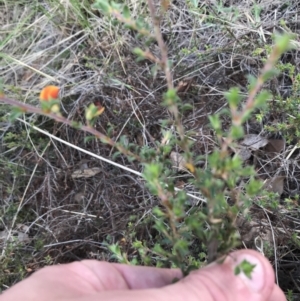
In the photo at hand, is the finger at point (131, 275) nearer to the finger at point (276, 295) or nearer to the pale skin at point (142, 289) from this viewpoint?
the pale skin at point (142, 289)

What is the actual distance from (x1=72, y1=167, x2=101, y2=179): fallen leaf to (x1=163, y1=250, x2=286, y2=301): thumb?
1.12m

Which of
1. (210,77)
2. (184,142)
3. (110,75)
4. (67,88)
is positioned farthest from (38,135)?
(184,142)

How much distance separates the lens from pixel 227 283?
107 centimetres

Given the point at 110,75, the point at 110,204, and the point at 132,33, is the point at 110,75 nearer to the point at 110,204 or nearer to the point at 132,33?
the point at 132,33

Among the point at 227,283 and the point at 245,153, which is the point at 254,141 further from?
the point at 227,283

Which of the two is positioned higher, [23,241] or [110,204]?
[110,204]

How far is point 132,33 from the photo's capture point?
2.45 meters

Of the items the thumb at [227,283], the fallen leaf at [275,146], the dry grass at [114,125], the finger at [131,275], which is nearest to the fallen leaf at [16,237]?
the dry grass at [114,125]

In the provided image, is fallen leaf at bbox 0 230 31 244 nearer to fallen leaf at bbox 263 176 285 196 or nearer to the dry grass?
the dry grass

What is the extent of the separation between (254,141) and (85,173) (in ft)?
2.39

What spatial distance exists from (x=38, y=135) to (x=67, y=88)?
0.28m

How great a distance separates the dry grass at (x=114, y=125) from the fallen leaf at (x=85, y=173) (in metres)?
0.02

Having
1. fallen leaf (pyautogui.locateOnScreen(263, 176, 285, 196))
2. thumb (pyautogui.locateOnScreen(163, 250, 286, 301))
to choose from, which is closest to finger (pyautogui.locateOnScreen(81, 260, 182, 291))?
thumb (pyautogui.locateOnScreen(163, 250, 286, 301))

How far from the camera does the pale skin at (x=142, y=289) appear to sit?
101 cm
